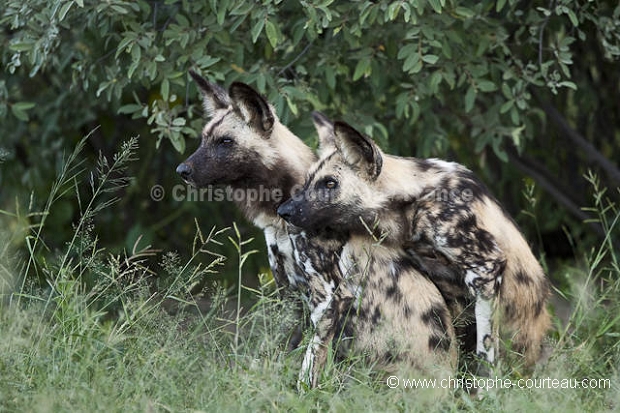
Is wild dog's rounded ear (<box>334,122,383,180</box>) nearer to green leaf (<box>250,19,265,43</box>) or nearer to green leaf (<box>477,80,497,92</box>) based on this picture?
green leaf (<box>250,19,265,43</box>)

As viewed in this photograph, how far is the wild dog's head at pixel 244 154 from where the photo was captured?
14.3 ft

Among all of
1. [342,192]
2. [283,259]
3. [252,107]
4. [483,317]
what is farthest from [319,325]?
[252,107]

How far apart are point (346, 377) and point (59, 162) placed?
3385mm

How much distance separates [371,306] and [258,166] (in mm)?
843

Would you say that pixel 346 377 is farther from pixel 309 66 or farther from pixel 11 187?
pixel 11 187

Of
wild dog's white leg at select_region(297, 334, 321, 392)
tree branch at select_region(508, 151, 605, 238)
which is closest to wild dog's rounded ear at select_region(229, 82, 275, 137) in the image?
A: wild dog's white leg at select_region(297, 334, 321, 392)

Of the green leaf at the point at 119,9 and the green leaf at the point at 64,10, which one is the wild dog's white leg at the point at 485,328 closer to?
the green leaf at the point at 119,9

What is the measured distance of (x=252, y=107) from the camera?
171 inches

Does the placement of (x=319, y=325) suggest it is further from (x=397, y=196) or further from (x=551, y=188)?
(x=551, y=188)

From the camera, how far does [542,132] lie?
7.21m

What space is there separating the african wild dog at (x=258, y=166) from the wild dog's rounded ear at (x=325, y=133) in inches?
6.4

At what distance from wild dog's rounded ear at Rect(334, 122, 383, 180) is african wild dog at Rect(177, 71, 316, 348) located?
0.37 m

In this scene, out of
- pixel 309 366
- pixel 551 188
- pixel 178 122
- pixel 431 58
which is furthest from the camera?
pixel 551 188

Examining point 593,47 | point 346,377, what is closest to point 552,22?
point 593,47
